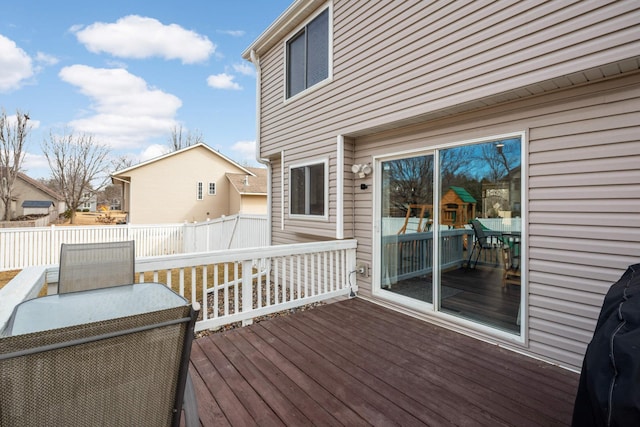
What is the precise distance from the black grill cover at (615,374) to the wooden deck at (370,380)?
0.94 metres

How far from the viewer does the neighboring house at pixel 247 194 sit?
698 inches

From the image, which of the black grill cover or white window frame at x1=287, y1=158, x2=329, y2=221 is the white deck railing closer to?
white window frame at x1=287, y1=158, x2=329, y2=221

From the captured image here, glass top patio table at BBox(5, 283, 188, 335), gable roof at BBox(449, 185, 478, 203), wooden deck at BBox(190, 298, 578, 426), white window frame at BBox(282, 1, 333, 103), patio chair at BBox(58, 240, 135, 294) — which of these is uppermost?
white window frame at BBox(282, 1, 333, 103)

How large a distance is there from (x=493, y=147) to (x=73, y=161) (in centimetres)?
2669

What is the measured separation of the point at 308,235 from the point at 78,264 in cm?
369

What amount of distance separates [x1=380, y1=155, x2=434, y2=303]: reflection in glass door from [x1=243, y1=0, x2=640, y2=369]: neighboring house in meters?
0.02

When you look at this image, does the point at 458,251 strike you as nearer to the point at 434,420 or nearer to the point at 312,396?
the point at 434,420

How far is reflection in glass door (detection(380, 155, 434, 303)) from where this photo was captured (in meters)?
3.85

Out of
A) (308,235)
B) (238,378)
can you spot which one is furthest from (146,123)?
(238,378)

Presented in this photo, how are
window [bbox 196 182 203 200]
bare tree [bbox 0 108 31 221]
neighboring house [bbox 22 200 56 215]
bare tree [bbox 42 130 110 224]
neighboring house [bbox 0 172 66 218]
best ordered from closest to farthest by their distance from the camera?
bare tree [bbox 0 108 31 221] → window [bbox 196 182 203 200] → bare tree [bbox 42 130 110 224] → neighboring house [bbox 0 172 66 218] → neighboring house [bbox 22 200 56 215]

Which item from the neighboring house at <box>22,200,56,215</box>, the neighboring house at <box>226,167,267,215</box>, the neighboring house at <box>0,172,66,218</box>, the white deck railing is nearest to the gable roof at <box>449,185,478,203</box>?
the white deck railing

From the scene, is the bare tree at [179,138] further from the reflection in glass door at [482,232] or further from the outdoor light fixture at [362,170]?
the reflection in glass door at [482,232]

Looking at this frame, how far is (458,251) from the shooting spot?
3.54 metres

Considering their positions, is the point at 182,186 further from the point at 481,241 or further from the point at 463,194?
the point at 481,241
